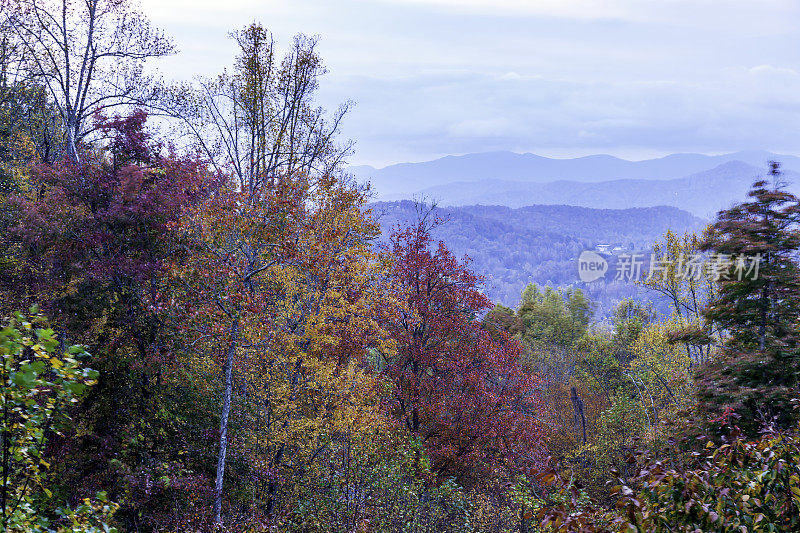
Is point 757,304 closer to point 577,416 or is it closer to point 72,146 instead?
point 72,146

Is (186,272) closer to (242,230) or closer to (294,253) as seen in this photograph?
(242,230)

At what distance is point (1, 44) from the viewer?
1908 centimetres

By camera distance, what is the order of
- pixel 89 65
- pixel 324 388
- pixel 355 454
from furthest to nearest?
1. pixel 89 65
2. pixel 324 388
3. pixel 355 454

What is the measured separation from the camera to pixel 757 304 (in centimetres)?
1326

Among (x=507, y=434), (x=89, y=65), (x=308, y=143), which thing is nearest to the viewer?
(x=89, y=65)

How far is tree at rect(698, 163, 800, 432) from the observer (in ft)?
39.6

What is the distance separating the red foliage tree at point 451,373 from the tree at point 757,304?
9.18 meters

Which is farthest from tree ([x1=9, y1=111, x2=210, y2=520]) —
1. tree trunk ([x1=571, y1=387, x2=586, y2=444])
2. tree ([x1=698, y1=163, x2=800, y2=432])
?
tree trunk ([x1=571, y1=387, x2=586, y2=444])

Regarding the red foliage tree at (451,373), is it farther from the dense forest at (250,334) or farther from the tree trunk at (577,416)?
the tree trunk at (577,416)

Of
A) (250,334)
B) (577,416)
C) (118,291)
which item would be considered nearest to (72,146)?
(118,291)

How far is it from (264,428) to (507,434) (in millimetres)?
10678

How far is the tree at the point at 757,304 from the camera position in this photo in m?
12.1

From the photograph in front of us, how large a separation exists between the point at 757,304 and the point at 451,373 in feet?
39.7

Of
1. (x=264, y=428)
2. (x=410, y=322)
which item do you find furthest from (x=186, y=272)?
(x=410, y=322)
